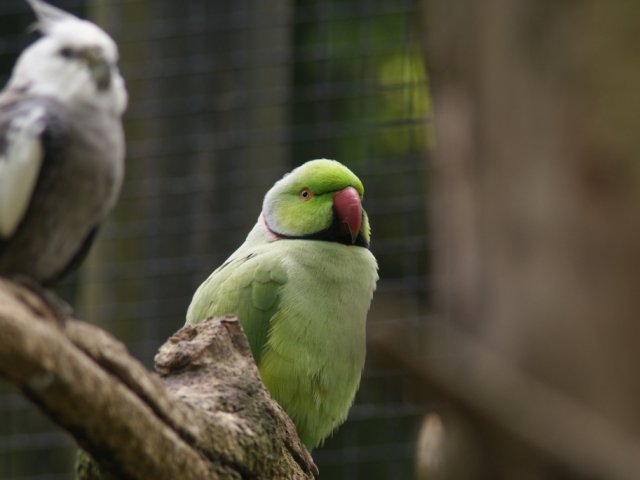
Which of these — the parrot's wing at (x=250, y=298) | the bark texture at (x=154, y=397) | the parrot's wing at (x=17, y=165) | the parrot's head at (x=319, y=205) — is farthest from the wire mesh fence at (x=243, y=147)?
the parrot's wing at (x=17, y=165)

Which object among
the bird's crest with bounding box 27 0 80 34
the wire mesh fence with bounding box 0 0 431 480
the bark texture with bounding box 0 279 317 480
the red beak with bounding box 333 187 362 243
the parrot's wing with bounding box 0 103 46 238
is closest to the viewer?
the bark texture with bounding box 0 279 317 480

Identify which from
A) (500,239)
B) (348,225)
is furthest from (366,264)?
(500,239)

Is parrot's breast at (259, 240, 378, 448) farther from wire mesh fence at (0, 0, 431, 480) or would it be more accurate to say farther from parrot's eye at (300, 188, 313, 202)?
wire mesh fence at (0, 0, 431, 480)

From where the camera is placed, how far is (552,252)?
6.23 feet

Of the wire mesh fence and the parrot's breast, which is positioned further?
the wire mesh fence

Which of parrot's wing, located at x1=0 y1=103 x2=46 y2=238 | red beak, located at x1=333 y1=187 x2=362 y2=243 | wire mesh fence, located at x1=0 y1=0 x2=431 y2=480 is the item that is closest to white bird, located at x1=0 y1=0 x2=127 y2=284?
parrot's wing, located at x1=0 y1=103 x2=46 y2=238

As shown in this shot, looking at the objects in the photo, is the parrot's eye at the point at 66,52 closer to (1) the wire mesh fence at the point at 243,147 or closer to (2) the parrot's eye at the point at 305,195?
(2) the parrot's eye at the point at 305,195

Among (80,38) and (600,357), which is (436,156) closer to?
(600,357)

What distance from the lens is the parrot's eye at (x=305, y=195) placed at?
293cm

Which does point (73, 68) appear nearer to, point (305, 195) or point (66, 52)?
point (66, 52)

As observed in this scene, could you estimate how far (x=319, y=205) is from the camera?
2.88 m

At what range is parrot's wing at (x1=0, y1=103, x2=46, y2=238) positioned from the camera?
68.6 inches

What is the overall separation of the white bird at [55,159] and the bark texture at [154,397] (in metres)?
0.19

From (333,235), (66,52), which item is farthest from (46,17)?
(333,235)
